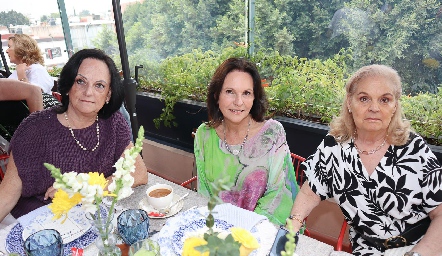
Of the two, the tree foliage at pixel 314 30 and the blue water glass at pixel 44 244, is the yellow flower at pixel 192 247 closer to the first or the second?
the blue water glass at pixel 44 244

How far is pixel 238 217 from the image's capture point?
1314 millimetres

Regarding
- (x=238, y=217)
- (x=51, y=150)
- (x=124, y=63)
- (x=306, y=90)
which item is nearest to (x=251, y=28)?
(x=306, y=90)

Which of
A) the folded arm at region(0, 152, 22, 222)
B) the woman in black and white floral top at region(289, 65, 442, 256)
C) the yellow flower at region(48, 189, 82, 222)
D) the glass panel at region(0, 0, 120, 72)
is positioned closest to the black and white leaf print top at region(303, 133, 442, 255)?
the woman in black and white floral top at region(289, 65, 442, 256)

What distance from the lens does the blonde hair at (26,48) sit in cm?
377

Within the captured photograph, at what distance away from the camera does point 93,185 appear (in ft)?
2.93

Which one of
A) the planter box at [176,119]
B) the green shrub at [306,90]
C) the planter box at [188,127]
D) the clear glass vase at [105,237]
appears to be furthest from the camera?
the planter box at [176,119]

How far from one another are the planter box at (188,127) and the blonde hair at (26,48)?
1315 millimetres

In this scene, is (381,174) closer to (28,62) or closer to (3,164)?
(3,164)

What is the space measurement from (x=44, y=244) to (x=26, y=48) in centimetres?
341

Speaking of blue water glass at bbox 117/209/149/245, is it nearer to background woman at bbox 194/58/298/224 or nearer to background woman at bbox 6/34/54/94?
background woman at bbox 194/58/298/224

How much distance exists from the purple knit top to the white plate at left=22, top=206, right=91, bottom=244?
0.32 m

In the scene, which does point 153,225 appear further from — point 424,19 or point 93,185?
point 424,19

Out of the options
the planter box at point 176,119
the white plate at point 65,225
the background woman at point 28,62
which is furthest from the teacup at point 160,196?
the background woman at point 28,62

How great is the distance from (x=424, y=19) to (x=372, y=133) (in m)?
1.27
